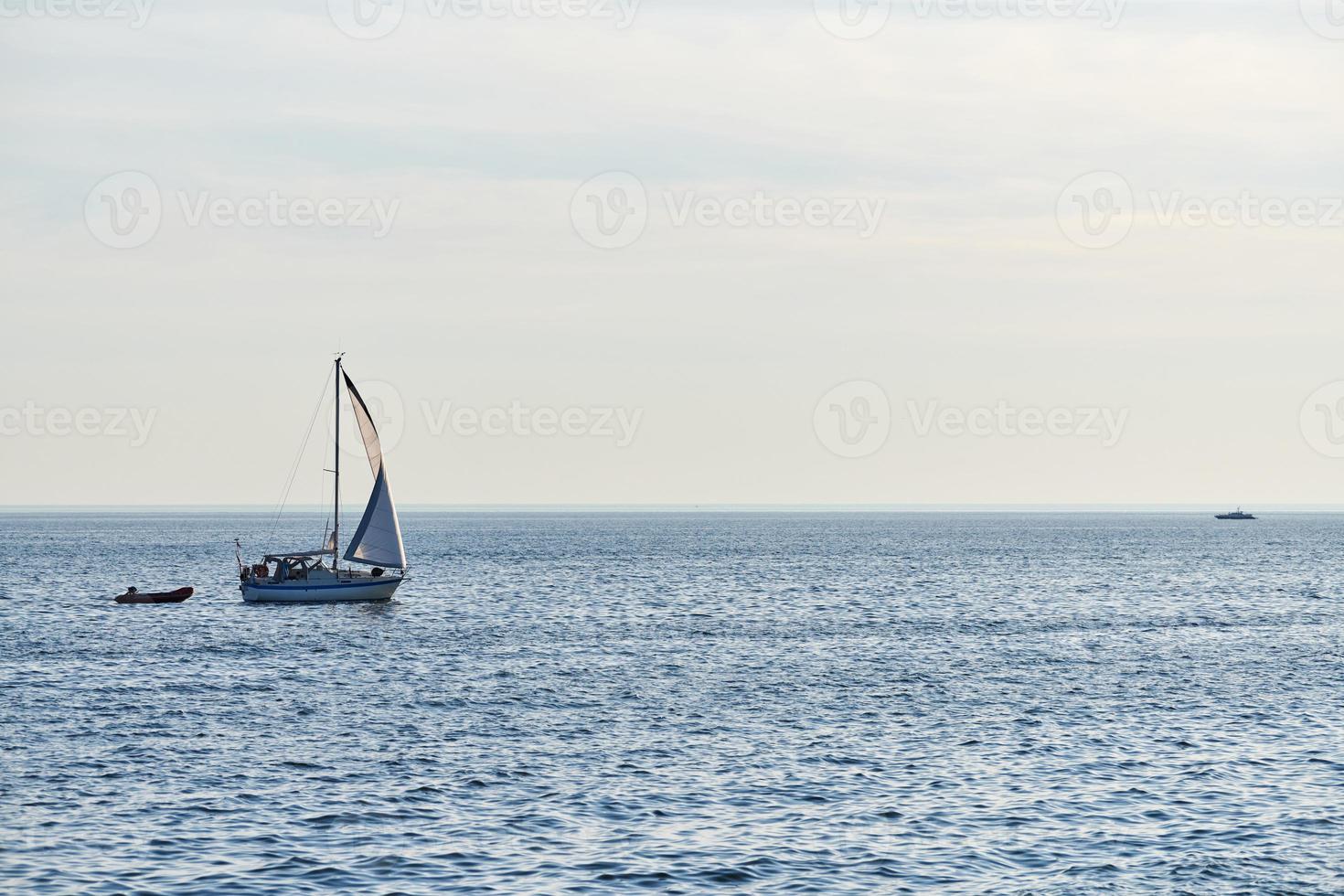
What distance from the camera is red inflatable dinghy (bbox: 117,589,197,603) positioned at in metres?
105

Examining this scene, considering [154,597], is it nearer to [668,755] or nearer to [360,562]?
[360,562]

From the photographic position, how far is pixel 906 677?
61.7 metres

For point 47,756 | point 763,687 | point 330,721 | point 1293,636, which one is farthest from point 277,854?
point 1293,636

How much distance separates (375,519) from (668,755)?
60313mm

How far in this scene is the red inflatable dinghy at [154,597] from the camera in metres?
105

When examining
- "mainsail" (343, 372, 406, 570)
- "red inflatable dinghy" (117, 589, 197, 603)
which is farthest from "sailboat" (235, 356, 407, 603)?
"red inflatable dinghy" (117, 589, 197, 603)

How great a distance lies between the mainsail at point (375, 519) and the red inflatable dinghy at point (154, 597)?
645 inches

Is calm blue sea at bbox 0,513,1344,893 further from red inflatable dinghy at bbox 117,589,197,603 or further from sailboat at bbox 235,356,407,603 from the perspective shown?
red inflatable dinghy at bbox 117,589,197,603

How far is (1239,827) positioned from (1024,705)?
19.5 metres

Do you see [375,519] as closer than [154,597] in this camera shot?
Yes

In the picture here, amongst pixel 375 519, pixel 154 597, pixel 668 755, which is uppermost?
pixel 375 519

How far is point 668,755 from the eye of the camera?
42.7 meters

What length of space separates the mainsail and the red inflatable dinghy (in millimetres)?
16390

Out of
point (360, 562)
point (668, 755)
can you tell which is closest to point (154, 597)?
point (360, 562)
